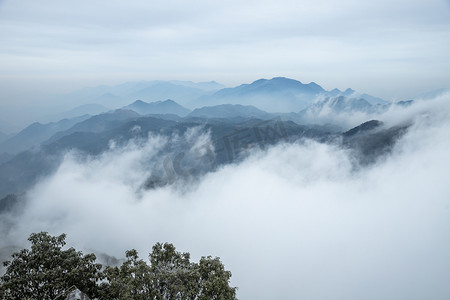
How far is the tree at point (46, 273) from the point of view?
52.8ft

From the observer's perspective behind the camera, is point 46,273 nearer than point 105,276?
Yes

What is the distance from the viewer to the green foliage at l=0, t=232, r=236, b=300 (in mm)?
15578

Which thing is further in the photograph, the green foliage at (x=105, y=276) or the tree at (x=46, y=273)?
the tree at (x=46, y=273)

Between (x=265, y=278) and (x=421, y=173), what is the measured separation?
13134 centimetres

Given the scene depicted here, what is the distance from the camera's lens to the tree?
16.1 meters

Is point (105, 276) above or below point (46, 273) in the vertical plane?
below

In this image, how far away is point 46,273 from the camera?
1598 centimetres

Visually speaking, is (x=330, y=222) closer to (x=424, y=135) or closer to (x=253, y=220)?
(x=253, y=220)

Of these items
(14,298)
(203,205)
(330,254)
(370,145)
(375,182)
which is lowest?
(330,254)

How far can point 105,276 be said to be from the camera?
17.6 m

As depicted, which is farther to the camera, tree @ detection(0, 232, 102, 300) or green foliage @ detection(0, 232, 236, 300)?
tree @ detection(0, 232, 102, 300)

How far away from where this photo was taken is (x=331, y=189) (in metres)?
182

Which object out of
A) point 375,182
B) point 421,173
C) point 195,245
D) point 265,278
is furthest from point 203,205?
point 421,173

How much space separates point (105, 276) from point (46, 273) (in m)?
3.33
